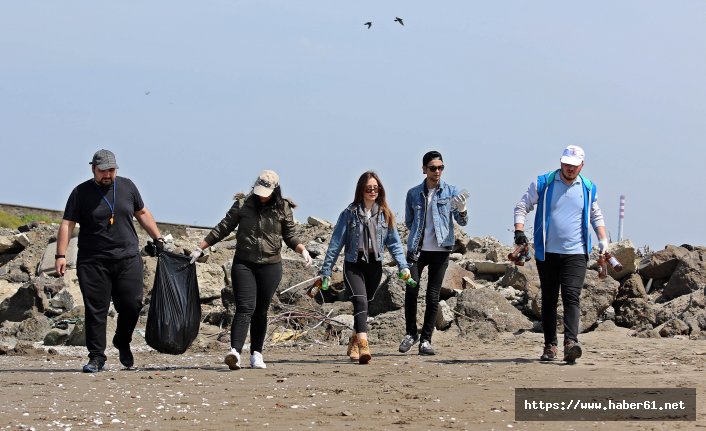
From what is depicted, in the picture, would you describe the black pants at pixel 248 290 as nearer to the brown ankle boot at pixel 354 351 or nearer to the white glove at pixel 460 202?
the brown ankle boot at pixel 354 351

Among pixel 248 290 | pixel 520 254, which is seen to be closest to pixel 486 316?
pixel 520 254

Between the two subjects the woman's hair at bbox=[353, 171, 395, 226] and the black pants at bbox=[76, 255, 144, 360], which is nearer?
the black pants at bbox=[76, 255, 144, 360]

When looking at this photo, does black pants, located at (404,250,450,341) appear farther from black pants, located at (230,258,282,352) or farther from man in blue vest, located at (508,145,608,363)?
black pants, located at (230,258,282,352)

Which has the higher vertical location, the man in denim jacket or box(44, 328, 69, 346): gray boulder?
the man in denim jacket

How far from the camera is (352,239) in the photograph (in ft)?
36.8

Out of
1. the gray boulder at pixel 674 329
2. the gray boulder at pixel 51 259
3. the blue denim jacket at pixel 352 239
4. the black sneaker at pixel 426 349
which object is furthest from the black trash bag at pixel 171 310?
the gray boulder at pixel 51 259

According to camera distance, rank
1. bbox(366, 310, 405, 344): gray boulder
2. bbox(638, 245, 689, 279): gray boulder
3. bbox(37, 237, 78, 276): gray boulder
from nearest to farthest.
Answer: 1. bbox(366, 310, 405, 344): gray boulder
2. bbox(638, 245, 689, 279): gray boulder
3. bbox(37, 237, 78, 276): gray boulder

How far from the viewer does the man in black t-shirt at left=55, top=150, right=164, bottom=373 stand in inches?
404

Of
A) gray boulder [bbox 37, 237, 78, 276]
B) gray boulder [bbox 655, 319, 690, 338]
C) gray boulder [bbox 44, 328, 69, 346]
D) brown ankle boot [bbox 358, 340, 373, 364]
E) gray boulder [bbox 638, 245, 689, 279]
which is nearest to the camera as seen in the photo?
brown ankle boot [bbox 358, 340, 373, 364]

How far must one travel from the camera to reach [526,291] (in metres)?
14.7

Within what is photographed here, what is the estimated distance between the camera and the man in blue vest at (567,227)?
1071 centimetres

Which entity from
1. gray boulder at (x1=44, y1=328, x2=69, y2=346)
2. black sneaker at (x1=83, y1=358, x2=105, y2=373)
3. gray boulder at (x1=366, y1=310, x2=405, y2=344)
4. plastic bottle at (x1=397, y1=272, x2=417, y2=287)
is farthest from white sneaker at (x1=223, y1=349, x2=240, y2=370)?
gray boulder at (x1=44, y1=328, x2=69, y2=346)

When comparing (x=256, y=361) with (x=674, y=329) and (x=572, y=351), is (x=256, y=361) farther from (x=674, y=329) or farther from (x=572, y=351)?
(x=674, y=329)

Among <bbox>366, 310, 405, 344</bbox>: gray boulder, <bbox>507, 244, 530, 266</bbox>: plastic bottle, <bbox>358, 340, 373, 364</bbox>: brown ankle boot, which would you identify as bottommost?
<bbox>358, 340, 373, 364</bbox>: brown ankle boot
